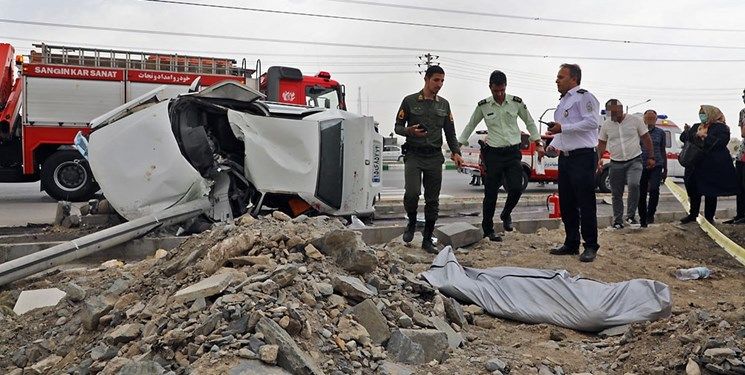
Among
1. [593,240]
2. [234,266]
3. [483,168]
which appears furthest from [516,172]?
[234,266]

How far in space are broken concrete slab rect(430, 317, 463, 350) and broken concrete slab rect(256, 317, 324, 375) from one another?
0.90 metres

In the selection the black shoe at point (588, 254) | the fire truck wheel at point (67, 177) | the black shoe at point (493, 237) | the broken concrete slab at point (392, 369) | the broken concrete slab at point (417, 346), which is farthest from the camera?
the fire truck wheel at point (67, 177)

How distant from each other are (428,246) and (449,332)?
2531 mm

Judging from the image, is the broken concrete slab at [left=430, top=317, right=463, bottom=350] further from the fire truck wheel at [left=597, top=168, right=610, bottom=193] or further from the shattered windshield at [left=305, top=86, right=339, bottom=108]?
the fire truck wheel at [left=597, top=168, right=610, bottom=193]

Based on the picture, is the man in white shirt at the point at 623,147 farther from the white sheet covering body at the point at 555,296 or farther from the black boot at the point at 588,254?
the white sheet covering body at the point at 555,296

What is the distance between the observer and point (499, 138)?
6.50 m

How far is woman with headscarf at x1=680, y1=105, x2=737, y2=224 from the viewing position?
8250 mm

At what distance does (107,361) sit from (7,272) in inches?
103

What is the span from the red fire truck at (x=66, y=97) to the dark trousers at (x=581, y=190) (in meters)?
7.27

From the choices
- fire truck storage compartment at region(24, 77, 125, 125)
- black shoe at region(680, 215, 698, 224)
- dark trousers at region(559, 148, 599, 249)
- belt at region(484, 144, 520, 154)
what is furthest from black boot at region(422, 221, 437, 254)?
fire truck storage compartment at region(24, 77, 125, 125)

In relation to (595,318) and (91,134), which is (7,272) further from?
(595,318)

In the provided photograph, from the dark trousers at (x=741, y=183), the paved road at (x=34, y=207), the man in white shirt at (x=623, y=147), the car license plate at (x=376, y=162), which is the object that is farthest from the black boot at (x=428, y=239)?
the paved road at (x=34, y=207)

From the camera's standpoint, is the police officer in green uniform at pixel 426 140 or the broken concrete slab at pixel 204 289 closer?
the broken concrete slab at pixel 204 289

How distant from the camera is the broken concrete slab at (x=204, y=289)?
127 inches
